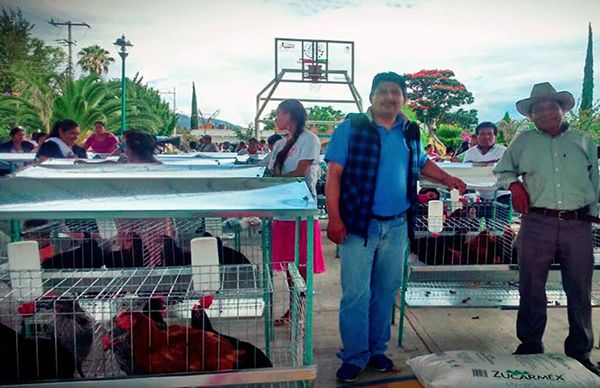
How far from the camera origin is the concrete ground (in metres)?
3.56

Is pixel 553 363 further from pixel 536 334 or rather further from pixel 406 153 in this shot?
pixel 406 153

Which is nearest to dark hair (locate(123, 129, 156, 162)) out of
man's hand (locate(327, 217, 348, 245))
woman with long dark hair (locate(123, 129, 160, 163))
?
woman with long dark hair (locate(123, 129, 160, 163))

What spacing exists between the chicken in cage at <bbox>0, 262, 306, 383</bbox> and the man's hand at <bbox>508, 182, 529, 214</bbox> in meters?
1.77

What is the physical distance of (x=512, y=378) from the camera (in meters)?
2.83

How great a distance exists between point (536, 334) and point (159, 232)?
2.72 metres

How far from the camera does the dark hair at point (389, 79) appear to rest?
310 centimetres

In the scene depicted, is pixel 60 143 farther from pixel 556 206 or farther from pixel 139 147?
pixel 556 206

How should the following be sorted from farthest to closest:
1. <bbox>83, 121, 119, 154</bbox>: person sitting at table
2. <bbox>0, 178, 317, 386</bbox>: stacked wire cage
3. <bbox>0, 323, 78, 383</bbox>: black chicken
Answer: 1. <bbox>83, 121, 119, 154</bbox>: person sitting at table
2. <bbox>0, 323, 78, 383</bbox>: black chicken
3. <bbox>0, 178, 317, 386</bbox>: stacked wire cage

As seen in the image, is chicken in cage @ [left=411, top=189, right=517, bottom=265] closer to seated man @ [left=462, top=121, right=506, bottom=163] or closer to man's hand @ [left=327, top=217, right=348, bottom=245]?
man's hand @ [left=327, top=217, right=348, bottom=245]

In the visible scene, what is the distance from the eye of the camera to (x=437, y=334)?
4074 millimetres

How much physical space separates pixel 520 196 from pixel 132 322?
8.24 feet

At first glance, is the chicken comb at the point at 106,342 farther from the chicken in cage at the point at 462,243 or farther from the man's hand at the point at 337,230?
the chicken in cage at the point at 462,243

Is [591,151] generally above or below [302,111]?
below

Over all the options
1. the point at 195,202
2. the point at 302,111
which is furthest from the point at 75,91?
the point at 195,202
